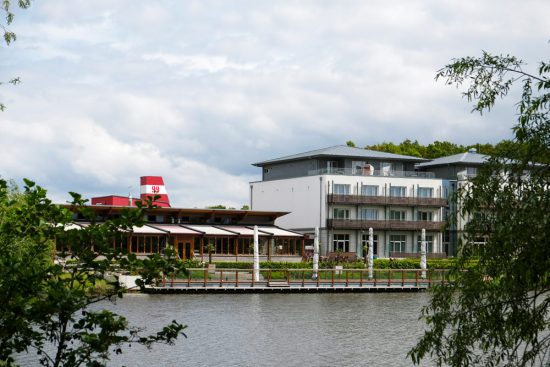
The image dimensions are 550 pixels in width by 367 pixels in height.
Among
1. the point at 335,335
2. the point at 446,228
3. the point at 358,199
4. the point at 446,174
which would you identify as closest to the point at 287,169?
the point at 358,199

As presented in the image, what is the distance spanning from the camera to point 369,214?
275 feet

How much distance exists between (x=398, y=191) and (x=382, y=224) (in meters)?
4.68

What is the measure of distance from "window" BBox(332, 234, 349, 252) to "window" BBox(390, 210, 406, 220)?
5735 millimetres


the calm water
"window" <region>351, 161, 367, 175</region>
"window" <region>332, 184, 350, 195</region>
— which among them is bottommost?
the calm water

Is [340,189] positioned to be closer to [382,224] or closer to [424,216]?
[382,224]

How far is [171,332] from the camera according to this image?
9836 mm

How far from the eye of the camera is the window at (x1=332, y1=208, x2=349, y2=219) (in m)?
81.8

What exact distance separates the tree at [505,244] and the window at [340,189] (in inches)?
2708

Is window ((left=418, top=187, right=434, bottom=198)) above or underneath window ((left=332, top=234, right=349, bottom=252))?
above

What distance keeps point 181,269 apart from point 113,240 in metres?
0.94

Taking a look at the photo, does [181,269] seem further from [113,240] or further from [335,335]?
[335,335]

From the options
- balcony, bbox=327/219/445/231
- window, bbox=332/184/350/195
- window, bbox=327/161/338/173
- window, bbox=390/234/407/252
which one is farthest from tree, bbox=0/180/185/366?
window, bbox=390/234/407/252

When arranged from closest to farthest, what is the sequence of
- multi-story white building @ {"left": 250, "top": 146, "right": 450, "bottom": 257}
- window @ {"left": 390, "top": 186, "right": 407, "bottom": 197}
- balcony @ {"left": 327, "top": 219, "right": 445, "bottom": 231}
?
balcony @ {"left": 327, "top": 219, "right": 445, "bottom": 231} → multi-story white building @ {"left": 250, "top": 146, "right": 450, "bottom": 257} → window @ {"left": 390, "top": 186, "right": 407, "bottom": 197}

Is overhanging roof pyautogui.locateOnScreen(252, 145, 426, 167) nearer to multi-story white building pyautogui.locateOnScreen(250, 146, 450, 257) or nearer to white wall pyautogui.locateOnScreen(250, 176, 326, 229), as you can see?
multi-story white building pyautogui.locateOnScreen(250, 146, 450, 257)
